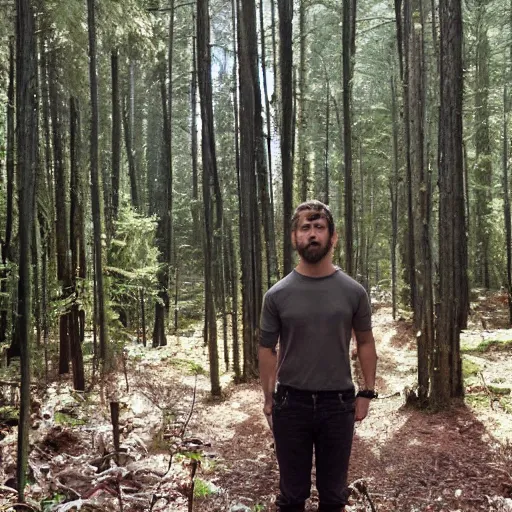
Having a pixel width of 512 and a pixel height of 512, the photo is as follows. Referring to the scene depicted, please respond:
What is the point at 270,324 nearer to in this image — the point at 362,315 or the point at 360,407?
the point at 362,315

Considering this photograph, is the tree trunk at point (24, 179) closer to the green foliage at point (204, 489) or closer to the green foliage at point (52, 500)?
the green foliage at point (52, 500)

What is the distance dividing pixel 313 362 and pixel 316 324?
213mm

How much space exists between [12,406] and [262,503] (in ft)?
9.98

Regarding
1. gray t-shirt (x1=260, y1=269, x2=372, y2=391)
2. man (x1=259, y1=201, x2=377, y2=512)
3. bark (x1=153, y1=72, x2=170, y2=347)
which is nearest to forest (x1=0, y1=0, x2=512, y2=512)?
bark (x1=153, y1=72, x2=170, y2=347)

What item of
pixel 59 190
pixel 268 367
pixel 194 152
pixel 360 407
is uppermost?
pixel 194 152

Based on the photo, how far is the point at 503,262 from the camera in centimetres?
2178

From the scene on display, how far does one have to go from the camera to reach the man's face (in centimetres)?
293

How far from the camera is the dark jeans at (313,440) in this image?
289 cm

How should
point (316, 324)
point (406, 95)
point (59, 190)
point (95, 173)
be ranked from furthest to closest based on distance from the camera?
point (406, 95) < point (59, 190) < point (95, 173) < point (316, 324)

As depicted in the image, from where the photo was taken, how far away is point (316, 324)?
2885 mm

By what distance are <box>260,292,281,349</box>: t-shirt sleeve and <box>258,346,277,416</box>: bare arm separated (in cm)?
5

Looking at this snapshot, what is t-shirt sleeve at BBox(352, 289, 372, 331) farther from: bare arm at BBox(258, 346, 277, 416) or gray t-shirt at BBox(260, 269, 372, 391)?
bare arm at BBox(258, 346, 277, 416)

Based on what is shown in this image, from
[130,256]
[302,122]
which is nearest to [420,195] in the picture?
[130,256]

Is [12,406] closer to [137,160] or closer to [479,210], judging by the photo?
[137,160]
